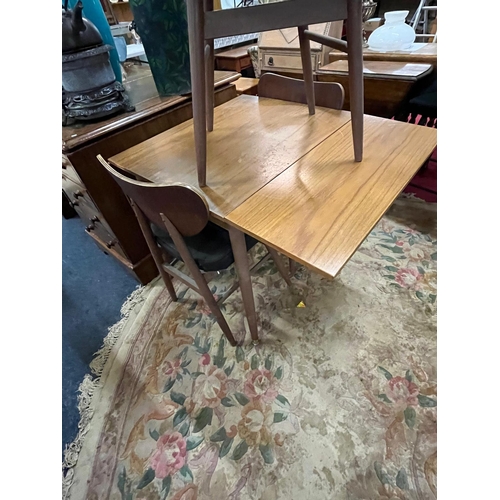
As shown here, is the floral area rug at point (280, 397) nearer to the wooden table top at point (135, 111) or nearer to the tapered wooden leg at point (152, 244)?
the tapered wooden leg at point (152, 244)

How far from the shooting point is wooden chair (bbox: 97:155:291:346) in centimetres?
69

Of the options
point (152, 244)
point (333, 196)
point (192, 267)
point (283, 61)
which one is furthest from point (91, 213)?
point (283, 61)

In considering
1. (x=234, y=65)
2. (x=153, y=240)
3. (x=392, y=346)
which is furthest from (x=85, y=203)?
(x=234, y=65)

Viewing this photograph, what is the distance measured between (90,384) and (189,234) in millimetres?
836

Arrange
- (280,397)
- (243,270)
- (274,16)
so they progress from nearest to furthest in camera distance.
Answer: (274,16)
(243,270)
(280,397)

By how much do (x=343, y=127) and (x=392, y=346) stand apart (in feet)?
2.76

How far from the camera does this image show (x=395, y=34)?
1.74 meters

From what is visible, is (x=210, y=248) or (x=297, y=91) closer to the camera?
(x=210, y=248)

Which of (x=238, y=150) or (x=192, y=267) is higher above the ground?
(x=238, y=150)

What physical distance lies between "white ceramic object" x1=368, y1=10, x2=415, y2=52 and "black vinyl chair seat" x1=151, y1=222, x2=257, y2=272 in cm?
168

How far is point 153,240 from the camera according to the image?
43.3 inches

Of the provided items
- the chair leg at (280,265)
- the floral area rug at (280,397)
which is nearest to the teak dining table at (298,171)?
the chair leg at (280,265)

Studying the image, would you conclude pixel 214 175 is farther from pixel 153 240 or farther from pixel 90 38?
pixel 90 38

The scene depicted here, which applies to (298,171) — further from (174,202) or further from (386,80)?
(386,80)
